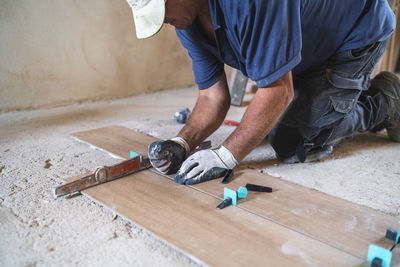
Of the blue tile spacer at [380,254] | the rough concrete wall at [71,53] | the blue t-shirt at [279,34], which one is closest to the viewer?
the blue tile spacer at [380,254]

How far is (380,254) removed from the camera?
1072 millimetres

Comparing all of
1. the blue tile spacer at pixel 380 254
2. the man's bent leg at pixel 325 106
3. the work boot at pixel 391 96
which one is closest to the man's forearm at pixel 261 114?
the man's bent leg at pixel 325 106

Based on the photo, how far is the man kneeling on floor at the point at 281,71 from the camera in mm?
1431

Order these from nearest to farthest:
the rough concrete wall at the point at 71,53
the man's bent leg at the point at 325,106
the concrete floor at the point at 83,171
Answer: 1. the concrete floor at the point at 83,171
2. the man's bent leg at the point at 325,106
3. the rough concrete wall at the point at 71,53

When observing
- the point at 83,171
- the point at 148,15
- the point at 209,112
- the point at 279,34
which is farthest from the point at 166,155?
the point at 279,34

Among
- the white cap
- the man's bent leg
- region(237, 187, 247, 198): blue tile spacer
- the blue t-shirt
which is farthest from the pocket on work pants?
the white cap

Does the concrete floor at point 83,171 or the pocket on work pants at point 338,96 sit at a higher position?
the pocket on work pants at point 338,96

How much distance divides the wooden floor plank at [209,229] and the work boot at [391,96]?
1.48 metres

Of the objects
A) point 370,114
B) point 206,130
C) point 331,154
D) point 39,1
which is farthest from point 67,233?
point 39,1

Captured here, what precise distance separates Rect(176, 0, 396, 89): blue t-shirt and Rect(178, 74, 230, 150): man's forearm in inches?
2.4

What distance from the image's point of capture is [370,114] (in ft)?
7.23

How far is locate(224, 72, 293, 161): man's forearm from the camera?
1.54 metres

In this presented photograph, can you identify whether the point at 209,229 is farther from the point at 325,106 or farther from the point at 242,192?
the point at 325,106

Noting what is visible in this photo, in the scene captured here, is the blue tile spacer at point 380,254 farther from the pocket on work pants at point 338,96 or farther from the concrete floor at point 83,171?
the pocket on work pants at point 338,96
